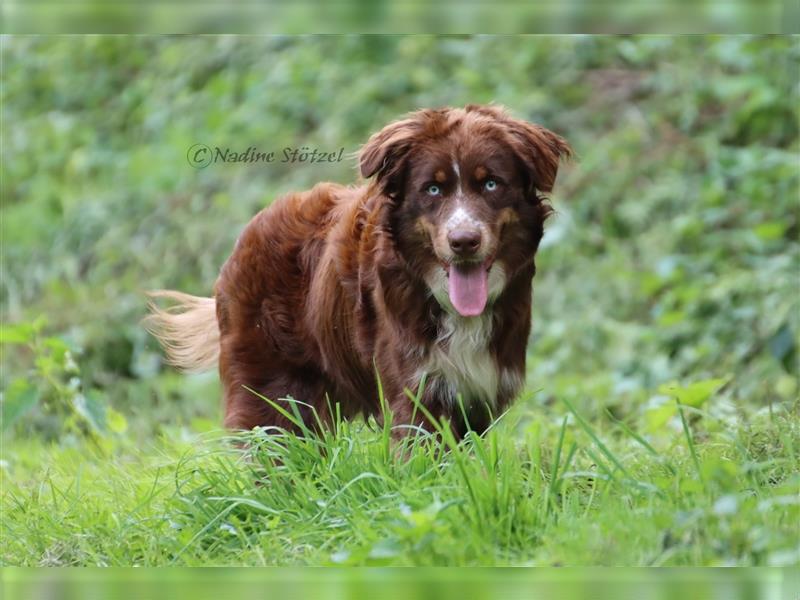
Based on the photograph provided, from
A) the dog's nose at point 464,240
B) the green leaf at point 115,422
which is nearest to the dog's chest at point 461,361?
the dog's nose at point 464,240

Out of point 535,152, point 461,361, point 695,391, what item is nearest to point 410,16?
point 535,152

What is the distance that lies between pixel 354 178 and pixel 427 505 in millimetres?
5942

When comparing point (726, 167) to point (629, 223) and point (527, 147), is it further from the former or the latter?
point (527, 147)

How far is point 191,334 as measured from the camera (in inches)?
246

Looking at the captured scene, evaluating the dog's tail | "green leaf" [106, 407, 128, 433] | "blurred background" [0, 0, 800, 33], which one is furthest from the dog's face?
"green leaf" [106, 407, 128, 433]

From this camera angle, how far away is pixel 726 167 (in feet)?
33.1

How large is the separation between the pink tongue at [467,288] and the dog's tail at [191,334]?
169cm

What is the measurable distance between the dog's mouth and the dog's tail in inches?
66.4

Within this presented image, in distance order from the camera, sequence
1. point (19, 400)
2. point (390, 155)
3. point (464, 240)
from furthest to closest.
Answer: point (19, 400) → point (390, 155) → point (464, 240)

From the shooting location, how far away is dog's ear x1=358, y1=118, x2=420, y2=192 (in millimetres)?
4969

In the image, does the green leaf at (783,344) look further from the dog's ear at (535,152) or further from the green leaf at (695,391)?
the dog's ear at (535,152)

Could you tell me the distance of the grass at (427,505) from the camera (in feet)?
13.2

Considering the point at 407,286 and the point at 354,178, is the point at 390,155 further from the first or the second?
the point at 354,178

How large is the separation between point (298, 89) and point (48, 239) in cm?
275
